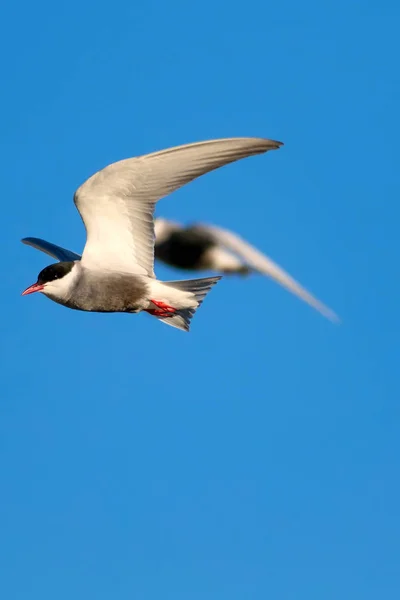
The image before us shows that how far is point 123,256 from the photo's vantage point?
35.8ft

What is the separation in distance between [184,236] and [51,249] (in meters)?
5.85

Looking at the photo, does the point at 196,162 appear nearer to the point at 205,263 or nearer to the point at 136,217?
the point at 136,217

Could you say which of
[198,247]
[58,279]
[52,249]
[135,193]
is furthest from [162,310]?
[198,247]

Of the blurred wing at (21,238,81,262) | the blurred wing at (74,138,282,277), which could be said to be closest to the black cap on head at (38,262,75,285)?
the blurred wing at (74,138,282,277)

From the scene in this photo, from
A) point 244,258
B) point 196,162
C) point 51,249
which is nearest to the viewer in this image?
point 196,162

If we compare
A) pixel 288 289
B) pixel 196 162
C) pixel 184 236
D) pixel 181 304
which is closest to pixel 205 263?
pixel 184 236

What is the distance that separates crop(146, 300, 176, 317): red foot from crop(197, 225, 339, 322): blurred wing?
1.32 m

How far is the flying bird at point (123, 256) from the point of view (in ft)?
33.6

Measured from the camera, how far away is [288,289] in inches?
500

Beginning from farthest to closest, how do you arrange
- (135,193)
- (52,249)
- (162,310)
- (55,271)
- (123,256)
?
(52,249)
(162,310)
(123,256)
(55,271)
(135,193)

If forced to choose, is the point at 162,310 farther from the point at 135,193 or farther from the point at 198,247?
the point at 198,247

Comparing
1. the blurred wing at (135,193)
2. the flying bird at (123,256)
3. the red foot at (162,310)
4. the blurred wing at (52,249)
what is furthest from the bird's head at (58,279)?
the blurred wing at (52,249)

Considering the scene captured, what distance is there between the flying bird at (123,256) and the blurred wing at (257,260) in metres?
1.39

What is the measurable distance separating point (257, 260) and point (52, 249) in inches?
161
